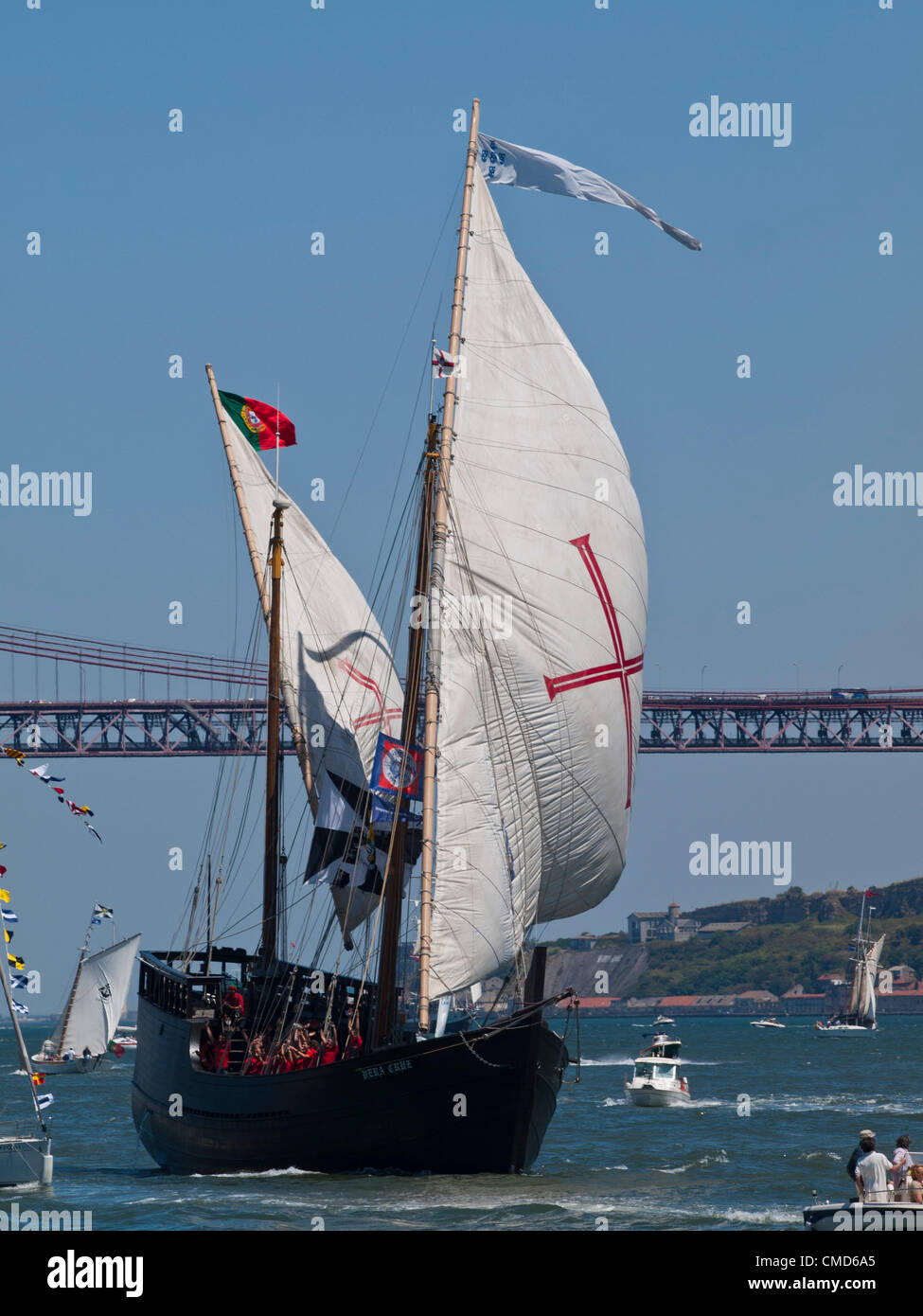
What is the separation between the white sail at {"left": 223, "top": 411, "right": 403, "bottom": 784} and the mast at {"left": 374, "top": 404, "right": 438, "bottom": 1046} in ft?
18.0

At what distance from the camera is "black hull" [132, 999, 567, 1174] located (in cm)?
2197

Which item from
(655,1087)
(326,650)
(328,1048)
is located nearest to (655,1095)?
(655,1087)

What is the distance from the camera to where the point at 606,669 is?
2509cm

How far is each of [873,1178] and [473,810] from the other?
26.7ft

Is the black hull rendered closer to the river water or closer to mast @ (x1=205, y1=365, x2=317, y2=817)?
the river water

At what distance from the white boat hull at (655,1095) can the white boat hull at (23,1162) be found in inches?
941

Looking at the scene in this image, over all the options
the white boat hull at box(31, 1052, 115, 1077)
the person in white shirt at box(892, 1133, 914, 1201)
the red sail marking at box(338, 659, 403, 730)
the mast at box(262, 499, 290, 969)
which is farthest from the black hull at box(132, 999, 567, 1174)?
the white boat hull at box(31, 1052, 115, 1077)

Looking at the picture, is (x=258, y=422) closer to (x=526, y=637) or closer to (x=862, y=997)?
(x=526, y=637)

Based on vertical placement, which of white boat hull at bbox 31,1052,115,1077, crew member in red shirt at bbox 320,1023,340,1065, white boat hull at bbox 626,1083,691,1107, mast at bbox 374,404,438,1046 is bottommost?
white boat hull at bbox 31,1052,115,1077

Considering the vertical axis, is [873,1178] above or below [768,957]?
Answer: above

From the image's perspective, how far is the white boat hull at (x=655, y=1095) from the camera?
1748 inches

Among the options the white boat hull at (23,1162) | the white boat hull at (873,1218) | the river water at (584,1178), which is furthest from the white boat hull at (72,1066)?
the white boat hull at (873,1218)

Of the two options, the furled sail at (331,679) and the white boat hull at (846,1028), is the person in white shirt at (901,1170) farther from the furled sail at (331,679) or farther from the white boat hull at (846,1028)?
the white boat hull at (846,1028)
